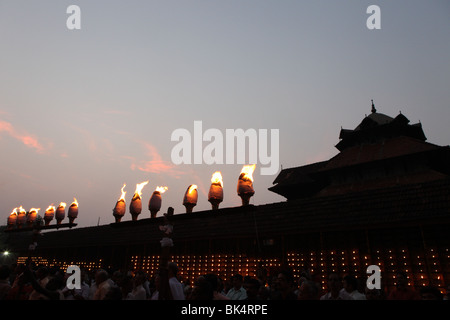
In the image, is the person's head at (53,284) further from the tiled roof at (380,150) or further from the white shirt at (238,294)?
the tiled roof at (380,150)

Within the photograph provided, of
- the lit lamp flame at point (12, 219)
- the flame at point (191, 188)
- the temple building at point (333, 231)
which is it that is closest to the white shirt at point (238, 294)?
the temple building at point (333, 231)

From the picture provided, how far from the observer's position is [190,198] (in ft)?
14.7

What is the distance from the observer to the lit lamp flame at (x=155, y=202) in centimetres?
478

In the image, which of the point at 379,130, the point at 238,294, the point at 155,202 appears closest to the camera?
the point at 155,202

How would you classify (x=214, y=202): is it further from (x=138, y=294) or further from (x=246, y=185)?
(x=138, y=294)

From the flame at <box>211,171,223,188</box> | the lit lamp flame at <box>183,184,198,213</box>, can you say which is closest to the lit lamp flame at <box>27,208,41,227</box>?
the lit lamp flame at <box>183,184,198,213</box>

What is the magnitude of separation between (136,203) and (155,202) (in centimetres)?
57

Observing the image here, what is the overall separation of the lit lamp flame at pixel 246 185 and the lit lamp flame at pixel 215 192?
14.0 inches

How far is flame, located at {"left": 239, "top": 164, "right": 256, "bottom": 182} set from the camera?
13.6ft

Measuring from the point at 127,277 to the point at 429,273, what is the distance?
8120mm

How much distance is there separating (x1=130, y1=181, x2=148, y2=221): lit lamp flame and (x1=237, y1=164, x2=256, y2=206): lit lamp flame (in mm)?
2110

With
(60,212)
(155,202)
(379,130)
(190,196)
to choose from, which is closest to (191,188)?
(190,196)
